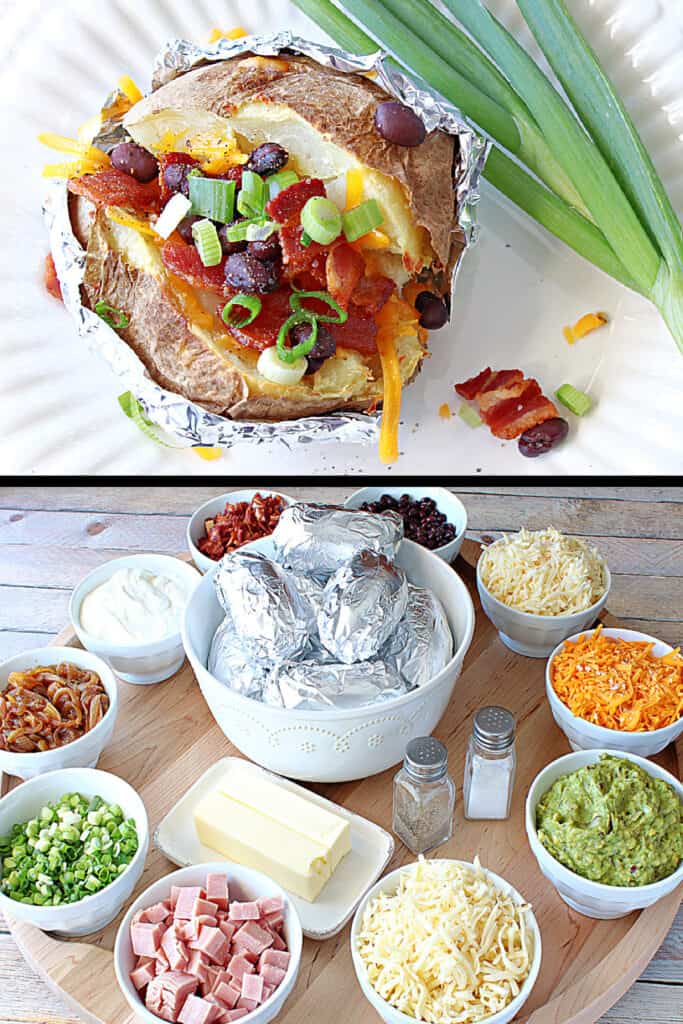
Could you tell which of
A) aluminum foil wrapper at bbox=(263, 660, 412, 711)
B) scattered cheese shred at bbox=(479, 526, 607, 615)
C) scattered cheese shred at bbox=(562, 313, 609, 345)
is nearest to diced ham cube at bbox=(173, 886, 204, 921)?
aluminum foil wrapper at bbox=(263, 660, 412, 711)

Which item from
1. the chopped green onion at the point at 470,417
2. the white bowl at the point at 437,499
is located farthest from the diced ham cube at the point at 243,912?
the chopped green onion at the point at 470,417

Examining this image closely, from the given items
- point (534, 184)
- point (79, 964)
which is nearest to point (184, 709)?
point (79, 964)

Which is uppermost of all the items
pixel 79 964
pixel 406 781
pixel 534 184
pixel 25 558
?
pixel 534 184

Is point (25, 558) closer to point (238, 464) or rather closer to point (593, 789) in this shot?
point (238, 464)

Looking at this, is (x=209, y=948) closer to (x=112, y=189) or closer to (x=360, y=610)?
(x=360, y=610)

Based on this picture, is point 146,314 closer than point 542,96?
Yes

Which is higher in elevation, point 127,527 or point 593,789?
point 593,789

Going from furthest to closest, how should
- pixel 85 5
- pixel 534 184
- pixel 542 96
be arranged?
1. pixel 85 5
2. pixel 534 184
3. pixel 542 96
